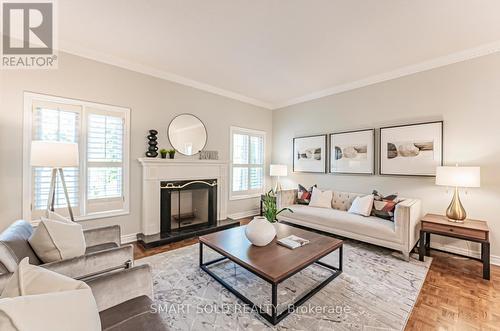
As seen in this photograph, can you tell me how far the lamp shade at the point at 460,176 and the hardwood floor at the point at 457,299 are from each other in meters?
1.04

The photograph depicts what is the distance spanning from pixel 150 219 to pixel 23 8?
2.92 metres

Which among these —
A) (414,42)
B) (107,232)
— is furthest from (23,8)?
(414,42)

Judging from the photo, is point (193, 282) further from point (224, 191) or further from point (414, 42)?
point (414, 42)

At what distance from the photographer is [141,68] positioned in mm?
3510

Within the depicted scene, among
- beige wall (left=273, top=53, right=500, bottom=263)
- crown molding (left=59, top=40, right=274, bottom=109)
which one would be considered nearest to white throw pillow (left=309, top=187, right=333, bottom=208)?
beige wall (left=273, top=53, right=500, bottom=263)

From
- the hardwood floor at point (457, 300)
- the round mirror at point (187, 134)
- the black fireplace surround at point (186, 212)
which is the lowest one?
the hardwood floor at point (457, 300)

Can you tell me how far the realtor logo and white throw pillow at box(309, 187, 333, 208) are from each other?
4.49m

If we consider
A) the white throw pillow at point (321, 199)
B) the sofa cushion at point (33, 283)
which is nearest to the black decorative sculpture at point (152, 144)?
the sofa cushion at point (33, 283)

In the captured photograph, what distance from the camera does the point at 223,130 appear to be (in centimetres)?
467

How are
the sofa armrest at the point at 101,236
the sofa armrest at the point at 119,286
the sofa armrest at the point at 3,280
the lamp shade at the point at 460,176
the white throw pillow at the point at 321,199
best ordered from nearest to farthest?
1. the sofa armrest at the point at 3,280
2. the sofa armrest at the point at 119,286
3. the sofa armrest at the point at 101,236
4. the lamp shade at the point at 460,176
5. the white throw pillow at the point at 321,199

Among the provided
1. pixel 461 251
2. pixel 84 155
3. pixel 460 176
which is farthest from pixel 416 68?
pixel 84 155

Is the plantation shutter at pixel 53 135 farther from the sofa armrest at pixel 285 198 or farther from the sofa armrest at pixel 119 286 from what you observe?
the sofa armrest at pixel 285 198

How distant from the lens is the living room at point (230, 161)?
1.73 metres

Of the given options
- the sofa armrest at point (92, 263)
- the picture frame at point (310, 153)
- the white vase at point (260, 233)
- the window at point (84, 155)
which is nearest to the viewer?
the sofa armrest at point (92, 263)
